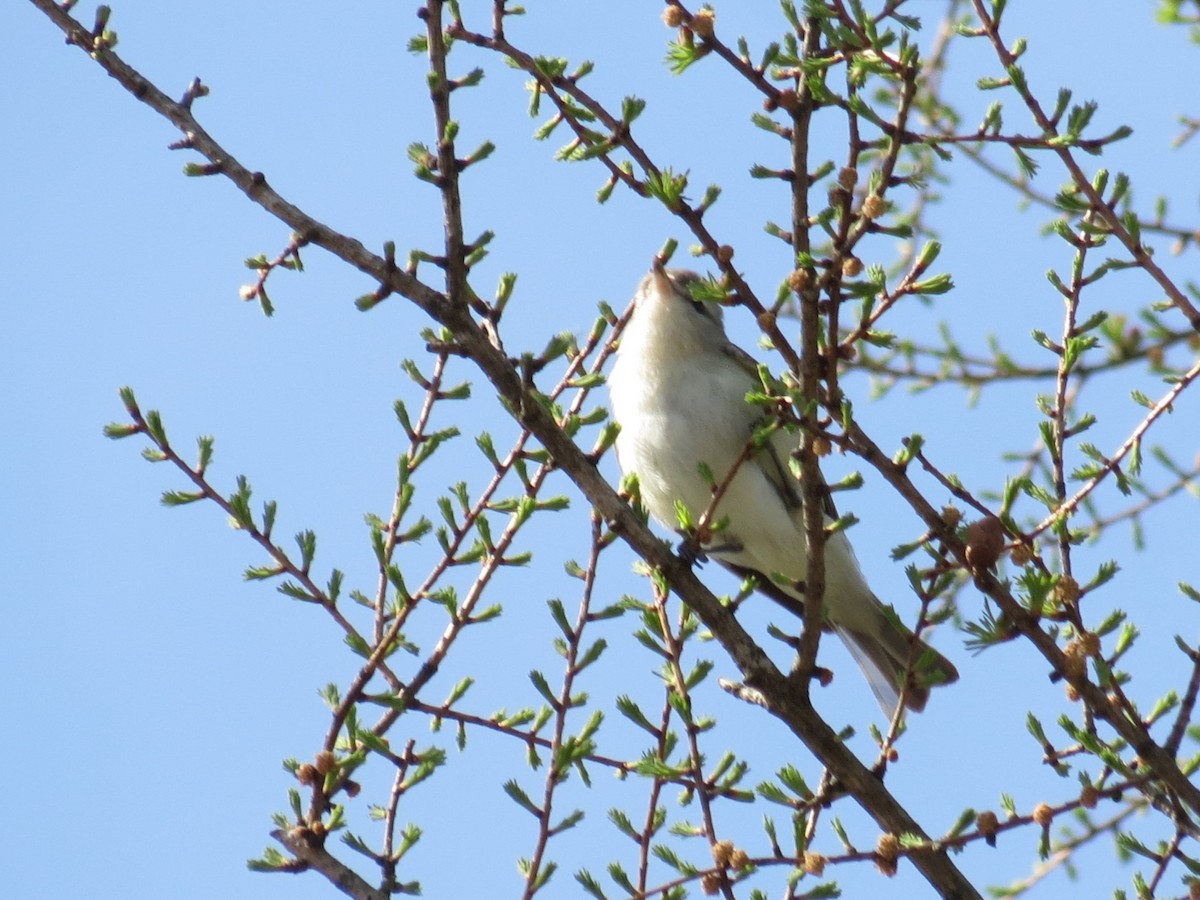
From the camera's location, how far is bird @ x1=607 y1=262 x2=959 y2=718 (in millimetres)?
5613

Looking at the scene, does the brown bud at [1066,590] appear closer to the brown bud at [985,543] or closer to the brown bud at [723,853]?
the brown bud at [985,543]

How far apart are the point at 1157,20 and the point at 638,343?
2.66 metres

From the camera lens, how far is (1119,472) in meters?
3.17

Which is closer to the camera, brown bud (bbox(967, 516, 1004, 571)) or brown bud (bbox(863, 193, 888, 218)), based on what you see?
brown bud (bbox(863, 193, 888, 218))

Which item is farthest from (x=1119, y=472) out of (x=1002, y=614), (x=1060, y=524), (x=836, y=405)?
(x=836, y=405)

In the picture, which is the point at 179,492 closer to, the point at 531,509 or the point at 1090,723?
the point at 531,509

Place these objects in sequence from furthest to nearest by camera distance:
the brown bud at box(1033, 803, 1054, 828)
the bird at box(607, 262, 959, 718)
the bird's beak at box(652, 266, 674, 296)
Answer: the bird's beak at box(652, 266, 674, 296) < the bird at box(607, 262, 959, 718) < the brown bud at box(1033, 803, 1054, 828)

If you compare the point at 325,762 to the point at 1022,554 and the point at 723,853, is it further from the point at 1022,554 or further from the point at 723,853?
the point at 1022,554

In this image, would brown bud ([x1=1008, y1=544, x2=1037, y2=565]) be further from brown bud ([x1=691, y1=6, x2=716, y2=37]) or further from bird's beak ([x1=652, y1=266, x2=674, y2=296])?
bird's beak ([x1=652, y1=266, x2=674, y2=296])

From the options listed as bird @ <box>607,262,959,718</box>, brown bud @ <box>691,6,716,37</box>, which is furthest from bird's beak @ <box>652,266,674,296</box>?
brown bud @ <box>691,6,716,37</box>

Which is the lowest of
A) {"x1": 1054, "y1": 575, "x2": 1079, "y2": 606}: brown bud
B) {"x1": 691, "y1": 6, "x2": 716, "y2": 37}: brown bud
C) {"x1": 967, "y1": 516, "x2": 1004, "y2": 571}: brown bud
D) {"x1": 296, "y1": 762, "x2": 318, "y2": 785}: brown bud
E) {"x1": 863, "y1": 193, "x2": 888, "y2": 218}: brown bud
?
{"x1": 296, "y1": 762, "x2": 318, "y2": 785}: brown bud

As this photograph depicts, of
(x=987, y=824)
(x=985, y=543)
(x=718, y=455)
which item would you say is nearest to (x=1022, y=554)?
(x=985, y=543)

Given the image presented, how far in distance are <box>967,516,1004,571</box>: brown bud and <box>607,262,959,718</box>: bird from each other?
235 cm

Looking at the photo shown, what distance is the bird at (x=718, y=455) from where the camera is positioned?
221 inches
